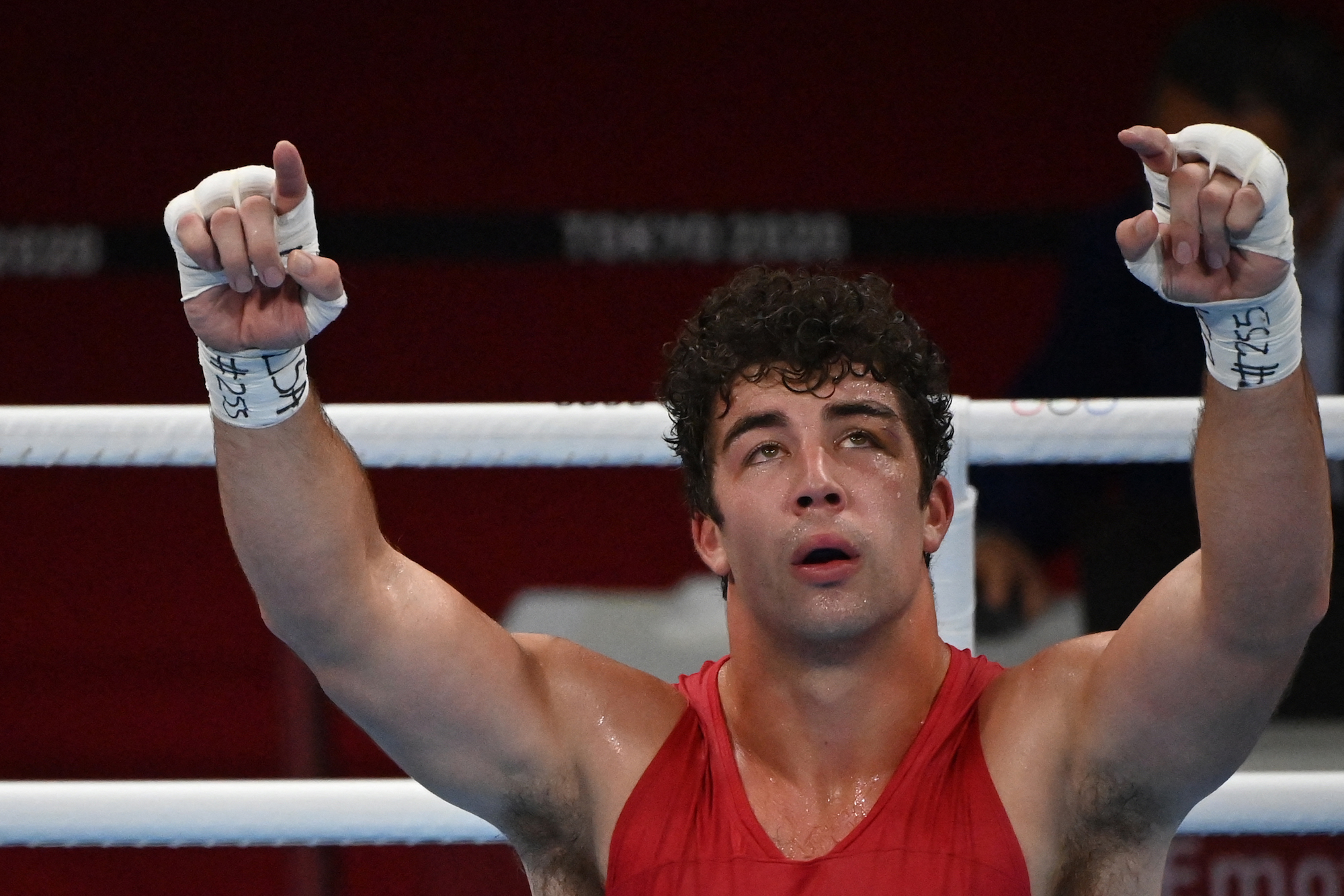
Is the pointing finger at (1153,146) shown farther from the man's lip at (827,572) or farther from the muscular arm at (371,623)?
the muscular arm at (371,623)

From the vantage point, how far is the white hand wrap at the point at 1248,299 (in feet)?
4.10

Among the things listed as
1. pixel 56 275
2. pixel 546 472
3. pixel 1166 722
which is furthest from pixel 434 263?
pixel 1166 722

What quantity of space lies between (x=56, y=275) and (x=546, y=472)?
130 cm

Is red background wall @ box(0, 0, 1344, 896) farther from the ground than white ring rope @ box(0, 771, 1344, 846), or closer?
farther from the ground

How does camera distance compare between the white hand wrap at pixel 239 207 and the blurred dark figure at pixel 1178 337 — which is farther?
the blurred dark figure at pixel 1178 337

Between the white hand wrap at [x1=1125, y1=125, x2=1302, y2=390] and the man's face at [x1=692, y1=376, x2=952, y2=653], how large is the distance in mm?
369

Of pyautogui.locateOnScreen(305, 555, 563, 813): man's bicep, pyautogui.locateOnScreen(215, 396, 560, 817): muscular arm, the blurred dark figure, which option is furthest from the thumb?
the blurred dark figure

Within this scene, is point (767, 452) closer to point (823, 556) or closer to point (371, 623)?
point (823, 556)

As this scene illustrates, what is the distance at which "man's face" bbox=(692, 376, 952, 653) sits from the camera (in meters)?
1.54

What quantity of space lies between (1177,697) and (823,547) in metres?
0.36

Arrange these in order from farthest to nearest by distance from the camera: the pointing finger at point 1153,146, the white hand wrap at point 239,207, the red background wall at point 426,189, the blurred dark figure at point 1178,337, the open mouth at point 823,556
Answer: the red background wall at point 426,189, the blurred dark figure at point 1178,337, the open mouth at point 823,556, the white hand wrap at point 239,207, the pointing finger at point 1153,146

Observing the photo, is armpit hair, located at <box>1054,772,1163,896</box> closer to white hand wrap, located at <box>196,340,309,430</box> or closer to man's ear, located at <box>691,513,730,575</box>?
man's ear, located at <box>691,513,730,575</box>

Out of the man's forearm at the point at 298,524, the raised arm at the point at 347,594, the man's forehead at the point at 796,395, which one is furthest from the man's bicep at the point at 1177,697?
the man's forearm at the point at 298,524

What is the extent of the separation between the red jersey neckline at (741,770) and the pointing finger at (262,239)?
657 mm
